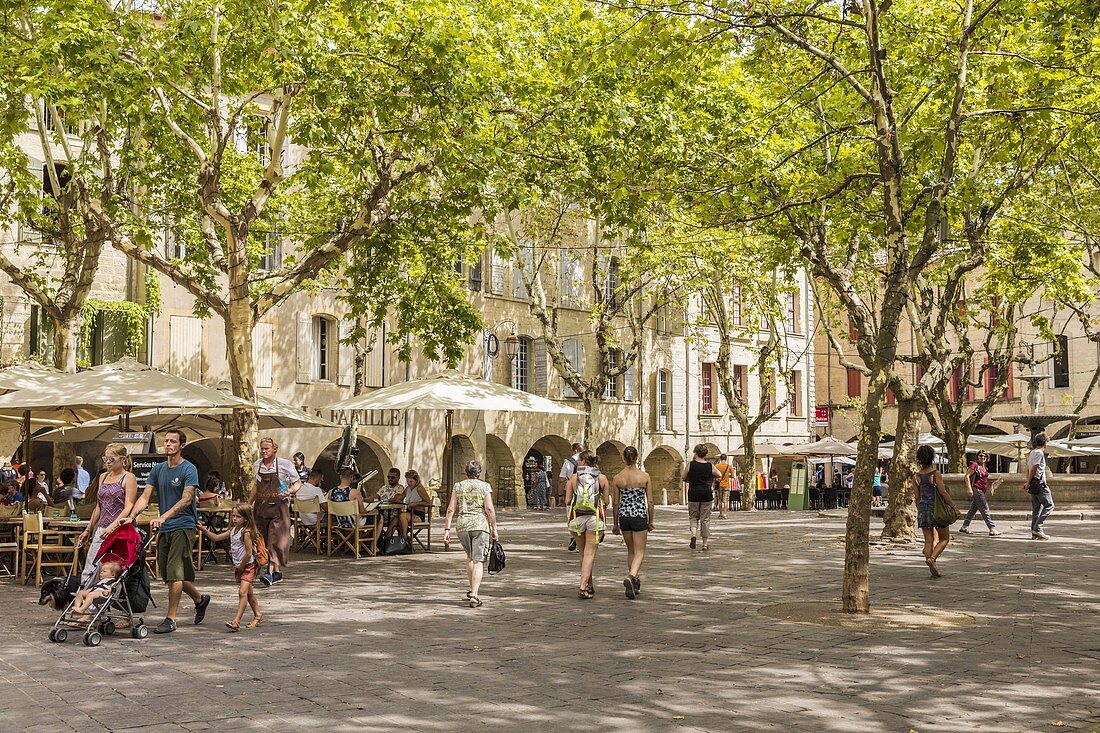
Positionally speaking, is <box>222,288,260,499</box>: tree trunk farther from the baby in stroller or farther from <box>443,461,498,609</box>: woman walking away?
the baby in stroller

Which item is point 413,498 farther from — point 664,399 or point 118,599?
point 664,399

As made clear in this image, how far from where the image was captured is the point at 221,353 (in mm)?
29547

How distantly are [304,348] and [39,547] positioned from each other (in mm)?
18658

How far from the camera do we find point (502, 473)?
38.0 metres

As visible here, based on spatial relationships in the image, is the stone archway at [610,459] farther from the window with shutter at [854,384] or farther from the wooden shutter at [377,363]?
the window with shutter at [854,384]

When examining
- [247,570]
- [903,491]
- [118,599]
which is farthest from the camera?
[903,491]

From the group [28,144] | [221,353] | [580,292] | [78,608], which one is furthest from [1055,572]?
[580,292]

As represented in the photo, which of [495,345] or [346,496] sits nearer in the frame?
[346,496]

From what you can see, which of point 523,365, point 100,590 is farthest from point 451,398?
point 523,365

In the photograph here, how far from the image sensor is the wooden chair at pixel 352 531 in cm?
1736

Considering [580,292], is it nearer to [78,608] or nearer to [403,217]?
[403,217]

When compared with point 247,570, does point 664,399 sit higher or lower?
higher

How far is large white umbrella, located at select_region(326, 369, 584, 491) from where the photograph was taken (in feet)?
59.2

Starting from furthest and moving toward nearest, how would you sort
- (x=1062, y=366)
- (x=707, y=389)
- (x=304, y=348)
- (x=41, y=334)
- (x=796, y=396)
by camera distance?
(x=796, y=396) → (x=707, y=389) → (x=1062, y=366) → (x=304, y=348) → (x=41, y=334)
